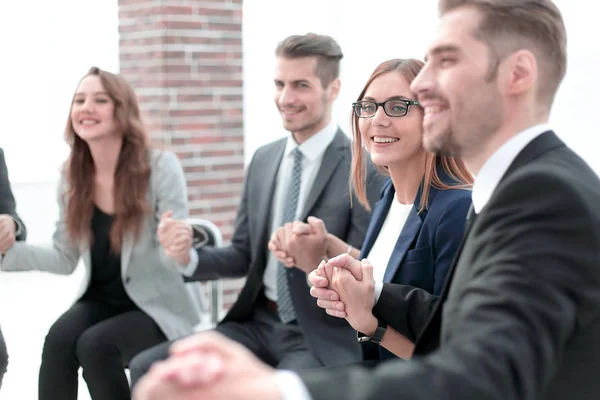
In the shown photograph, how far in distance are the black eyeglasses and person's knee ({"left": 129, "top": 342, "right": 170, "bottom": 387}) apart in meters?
1.24

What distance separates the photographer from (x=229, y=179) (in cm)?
495

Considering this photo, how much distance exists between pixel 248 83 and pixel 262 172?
6.24 ft

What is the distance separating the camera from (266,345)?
2.91 meters

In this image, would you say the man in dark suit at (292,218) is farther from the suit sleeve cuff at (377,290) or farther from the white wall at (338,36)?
the white wall at (338,36)

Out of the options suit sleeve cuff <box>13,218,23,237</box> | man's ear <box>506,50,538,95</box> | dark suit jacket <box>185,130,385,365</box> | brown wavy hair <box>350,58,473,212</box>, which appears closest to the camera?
man's ear <box>506,50,538,95</box>

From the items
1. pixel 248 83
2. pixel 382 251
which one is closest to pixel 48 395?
pixel 382 251

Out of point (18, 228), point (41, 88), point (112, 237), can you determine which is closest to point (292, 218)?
point (112, 237)

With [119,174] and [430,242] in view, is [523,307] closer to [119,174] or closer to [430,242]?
[430,242]

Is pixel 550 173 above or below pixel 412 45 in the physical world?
below

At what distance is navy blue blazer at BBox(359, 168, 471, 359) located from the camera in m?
1.99

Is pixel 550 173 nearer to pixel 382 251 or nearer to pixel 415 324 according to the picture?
pixel 415 324

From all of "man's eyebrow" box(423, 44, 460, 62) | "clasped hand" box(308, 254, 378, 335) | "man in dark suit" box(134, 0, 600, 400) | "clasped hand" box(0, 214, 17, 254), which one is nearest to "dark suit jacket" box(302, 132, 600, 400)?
"man in dark suit" box(134, 0, 600, 400)

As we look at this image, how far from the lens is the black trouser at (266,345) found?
9.04 feet

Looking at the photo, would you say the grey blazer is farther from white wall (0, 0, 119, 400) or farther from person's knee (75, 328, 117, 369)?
white wall (0, 0, 119, 400)
